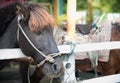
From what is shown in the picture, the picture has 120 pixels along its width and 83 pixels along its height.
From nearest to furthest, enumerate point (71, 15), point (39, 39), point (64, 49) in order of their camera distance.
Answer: point (39, 39), point (64, 49), point (71, 15)

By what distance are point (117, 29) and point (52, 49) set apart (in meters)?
2.17

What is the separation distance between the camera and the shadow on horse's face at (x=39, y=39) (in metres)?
2.88

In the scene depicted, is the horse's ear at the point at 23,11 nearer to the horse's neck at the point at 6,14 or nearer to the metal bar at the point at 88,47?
the horse's neck at the point at 6,14

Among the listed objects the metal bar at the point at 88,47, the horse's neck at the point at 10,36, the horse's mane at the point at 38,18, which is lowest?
the metal bar at the point at 88,47

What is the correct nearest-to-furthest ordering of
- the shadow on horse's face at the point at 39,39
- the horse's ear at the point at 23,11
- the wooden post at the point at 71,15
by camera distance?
the shadow on horse's face at the point at 39,39, the horse's ear at the point at 23,11, the wooden post at the point at 71,15

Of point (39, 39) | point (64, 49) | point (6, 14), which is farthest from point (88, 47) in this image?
point (6, 14)

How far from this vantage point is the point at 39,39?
2.95 meters

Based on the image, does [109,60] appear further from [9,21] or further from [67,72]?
[9,21]

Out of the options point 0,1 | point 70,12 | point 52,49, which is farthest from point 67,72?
point 0,1

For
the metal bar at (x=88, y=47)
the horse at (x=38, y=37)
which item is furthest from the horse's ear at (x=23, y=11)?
the metal bar at (x=88, y=47)

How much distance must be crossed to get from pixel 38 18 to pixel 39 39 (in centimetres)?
21

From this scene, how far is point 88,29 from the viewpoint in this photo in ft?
15.8

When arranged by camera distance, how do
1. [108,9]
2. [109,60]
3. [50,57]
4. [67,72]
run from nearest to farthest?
[50,57]
[67,72]
[109,60]
[108,9]

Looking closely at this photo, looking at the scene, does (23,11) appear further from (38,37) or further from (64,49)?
(64,49)
